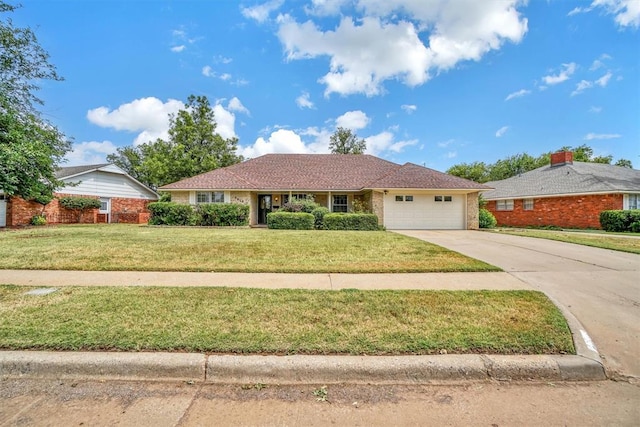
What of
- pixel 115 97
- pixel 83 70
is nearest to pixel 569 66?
pixel 83 70

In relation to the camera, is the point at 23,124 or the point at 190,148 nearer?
the point at 23,124

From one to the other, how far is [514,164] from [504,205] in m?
22.8

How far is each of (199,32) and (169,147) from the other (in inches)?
834

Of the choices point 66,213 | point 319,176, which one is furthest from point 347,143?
point 66,213

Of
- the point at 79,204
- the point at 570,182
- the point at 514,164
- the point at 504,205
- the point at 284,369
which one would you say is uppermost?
the point at 514,164

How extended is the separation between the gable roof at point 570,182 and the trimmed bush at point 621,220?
6.58ft

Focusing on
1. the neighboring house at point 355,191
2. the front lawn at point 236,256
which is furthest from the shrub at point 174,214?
the front lawn at point 236,256

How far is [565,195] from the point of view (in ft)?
67.8

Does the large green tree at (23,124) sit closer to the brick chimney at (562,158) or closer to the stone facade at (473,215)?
the stone facade at (473,215)

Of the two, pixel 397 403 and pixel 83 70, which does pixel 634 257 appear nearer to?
pixel 397 403

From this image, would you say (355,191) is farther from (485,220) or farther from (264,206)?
(485,220)

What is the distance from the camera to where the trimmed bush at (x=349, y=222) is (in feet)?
52.9

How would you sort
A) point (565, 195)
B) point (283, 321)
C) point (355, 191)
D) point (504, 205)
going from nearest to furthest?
point (283, 321) → point (355, 191) → point (565, 195) → point (504, 205)

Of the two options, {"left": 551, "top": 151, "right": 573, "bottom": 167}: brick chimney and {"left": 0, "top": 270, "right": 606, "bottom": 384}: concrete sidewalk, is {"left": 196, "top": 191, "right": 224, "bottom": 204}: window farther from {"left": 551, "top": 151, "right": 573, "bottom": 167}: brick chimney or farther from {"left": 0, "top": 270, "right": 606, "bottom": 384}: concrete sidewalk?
{"left": 551, "top": 151, "right": 573, "bottom": 167}: brick chimney
